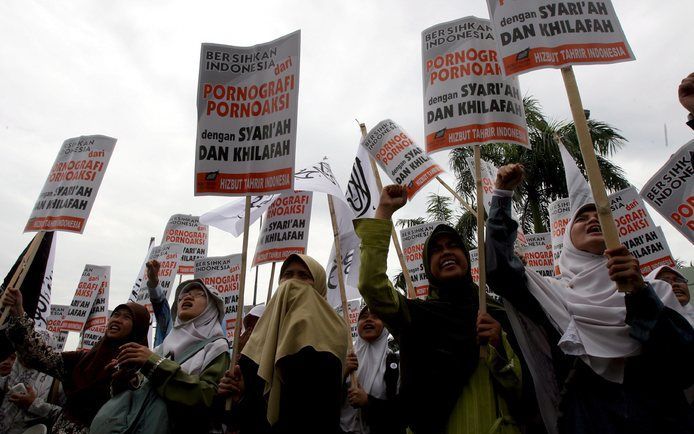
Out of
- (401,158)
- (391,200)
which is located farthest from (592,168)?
(401,158)

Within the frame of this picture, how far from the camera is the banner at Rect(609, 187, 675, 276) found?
16.3 ft

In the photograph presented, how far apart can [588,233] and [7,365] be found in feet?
17.3

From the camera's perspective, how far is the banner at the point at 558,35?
2365mm

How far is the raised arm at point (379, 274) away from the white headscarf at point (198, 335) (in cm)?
134

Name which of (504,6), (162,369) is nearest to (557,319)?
(504,6)

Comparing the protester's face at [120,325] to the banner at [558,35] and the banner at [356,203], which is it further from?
the banner at [558,35]

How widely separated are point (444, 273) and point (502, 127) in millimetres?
1025

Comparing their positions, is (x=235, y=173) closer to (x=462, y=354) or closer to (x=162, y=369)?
(x=162, y=369)

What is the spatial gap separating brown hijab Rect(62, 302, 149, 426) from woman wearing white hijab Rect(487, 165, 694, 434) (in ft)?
8.38

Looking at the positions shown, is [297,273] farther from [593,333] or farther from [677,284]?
[677,284]

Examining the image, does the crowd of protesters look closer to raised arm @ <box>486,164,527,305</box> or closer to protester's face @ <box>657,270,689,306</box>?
raised arm @ <box>486,164,527,305</box>

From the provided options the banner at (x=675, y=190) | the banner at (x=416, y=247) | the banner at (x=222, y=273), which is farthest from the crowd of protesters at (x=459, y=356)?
the banner at (x=416, y=247)

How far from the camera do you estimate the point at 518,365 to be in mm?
2240

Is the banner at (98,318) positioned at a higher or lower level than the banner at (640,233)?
lower
